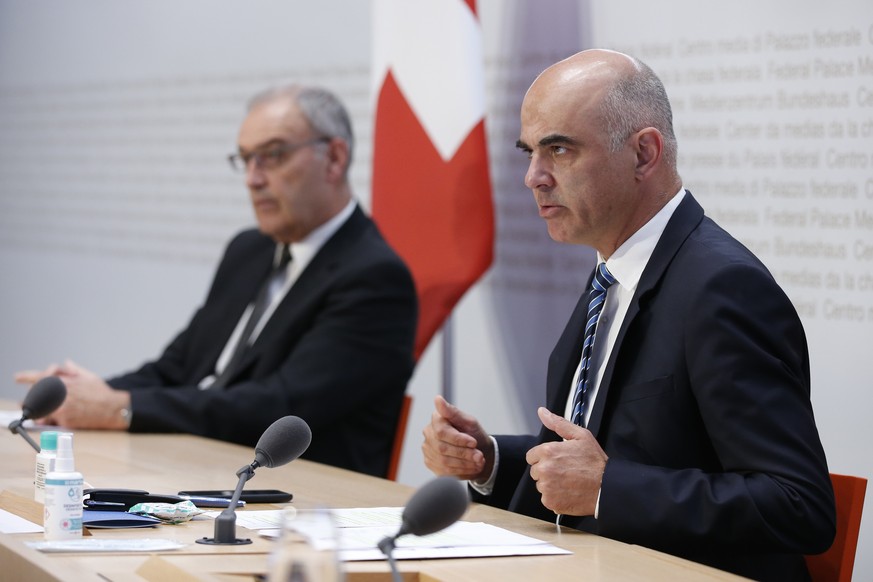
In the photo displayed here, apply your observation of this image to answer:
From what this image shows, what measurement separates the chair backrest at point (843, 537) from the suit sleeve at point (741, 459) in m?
0.10

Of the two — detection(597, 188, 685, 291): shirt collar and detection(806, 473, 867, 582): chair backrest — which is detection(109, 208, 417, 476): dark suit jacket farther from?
detection(806, 473, 867, 582): chair backrest

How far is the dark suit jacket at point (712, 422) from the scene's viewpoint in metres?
2.04

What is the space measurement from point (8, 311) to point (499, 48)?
4718 millimetres

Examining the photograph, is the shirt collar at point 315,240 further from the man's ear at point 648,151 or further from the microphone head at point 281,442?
the microphone head at point 281,442

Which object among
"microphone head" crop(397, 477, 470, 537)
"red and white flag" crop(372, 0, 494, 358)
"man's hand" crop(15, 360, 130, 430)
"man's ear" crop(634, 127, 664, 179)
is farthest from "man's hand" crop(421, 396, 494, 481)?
"red and white flag" crop(372, 0, 494, 358)

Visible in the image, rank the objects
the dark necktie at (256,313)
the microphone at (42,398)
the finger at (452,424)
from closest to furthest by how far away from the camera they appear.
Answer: the finger at (452,424) → the microphone at (42,398) → the dark necktie at (256,313)

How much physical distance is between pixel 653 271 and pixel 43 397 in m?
1.43

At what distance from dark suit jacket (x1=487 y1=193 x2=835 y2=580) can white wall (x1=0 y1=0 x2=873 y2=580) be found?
1.21 meters

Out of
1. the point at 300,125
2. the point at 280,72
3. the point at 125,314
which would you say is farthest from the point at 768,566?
the point at 125,314

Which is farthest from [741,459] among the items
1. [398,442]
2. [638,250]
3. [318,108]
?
[318,108]

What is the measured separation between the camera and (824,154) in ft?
11.2

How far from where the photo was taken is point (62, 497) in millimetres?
1935

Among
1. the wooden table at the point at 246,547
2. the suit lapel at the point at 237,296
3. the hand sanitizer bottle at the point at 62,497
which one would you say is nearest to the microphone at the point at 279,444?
the wooden table at the point at 246,547

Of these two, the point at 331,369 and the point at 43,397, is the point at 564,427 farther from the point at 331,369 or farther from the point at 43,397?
the point at 331,369
